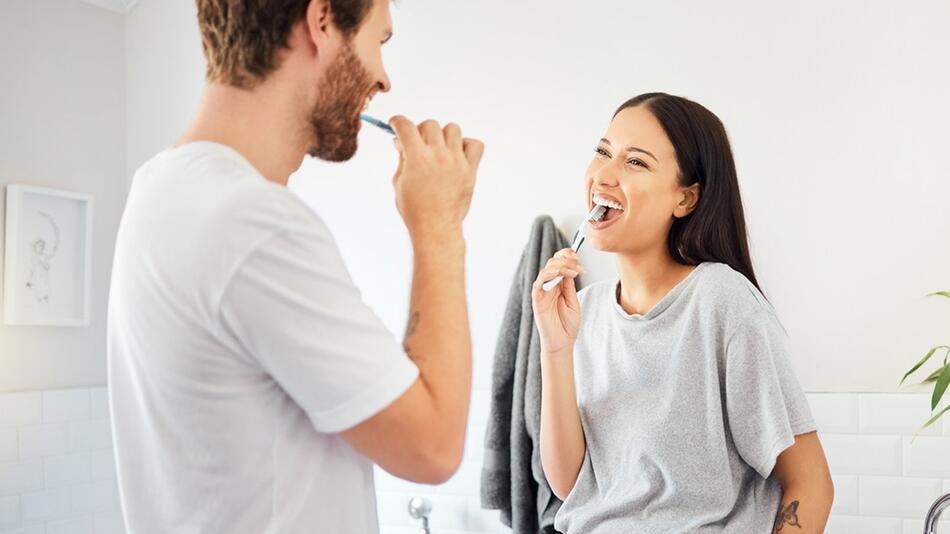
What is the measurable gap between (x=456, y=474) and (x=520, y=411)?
377 mm

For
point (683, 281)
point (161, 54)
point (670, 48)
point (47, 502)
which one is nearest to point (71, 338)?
point (47, 502)

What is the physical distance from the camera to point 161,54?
9.75 ft

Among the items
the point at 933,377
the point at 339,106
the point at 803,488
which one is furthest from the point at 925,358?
the point at 339,106

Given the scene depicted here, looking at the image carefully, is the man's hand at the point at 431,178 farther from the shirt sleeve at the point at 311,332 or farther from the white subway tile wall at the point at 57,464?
the white subway tile wall at the point at 57,464

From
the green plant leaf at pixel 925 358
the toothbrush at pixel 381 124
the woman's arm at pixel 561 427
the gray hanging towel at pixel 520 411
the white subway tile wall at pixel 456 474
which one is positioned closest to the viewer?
the toothbrush at pixel 381 124

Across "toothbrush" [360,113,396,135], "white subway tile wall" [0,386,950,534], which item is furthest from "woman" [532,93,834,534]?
"white subway tile wall" [0,386,950,534]

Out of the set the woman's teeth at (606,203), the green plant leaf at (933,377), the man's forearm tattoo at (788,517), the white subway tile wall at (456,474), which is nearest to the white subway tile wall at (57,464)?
the white subway tile wall at (456,474)

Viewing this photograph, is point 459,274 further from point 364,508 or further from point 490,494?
point 490,494

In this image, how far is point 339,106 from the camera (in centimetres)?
92

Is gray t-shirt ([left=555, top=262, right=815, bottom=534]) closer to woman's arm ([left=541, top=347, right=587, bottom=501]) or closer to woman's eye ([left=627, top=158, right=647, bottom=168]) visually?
woman's arm ([left=541, top=347, right=587, bottom=501])

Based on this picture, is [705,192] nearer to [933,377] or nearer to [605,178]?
[605,178]

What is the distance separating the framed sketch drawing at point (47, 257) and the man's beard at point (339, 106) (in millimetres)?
1980

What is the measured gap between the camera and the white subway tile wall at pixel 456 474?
190 centimetres

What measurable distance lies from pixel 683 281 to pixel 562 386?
240 mm
